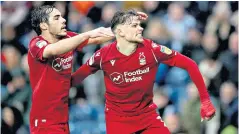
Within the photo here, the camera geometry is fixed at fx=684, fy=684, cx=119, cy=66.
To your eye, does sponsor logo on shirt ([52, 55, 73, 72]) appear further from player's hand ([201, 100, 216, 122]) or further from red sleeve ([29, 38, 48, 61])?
player's hand ([201, 100, 216, 122])

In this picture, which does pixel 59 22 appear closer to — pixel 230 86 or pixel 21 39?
pixel 21 39

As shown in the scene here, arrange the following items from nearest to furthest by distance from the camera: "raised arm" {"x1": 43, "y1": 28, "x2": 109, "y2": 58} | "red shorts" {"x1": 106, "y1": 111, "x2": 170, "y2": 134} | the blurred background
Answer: "raised arm" {"x1": 43, "y1": 28, "x2": 109, "y2": 58} < "red shorts" {"x1": 106, "y1": 111, "x2": 170, "y2": 134} < the blurred background

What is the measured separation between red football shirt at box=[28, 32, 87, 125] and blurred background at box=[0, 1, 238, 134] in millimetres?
2051

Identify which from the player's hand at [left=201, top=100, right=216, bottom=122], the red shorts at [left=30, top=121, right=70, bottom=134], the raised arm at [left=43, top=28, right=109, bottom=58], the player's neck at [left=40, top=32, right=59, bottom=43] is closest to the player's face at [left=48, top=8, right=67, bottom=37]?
the player's neck at [left=40, top=32, right=59, bottom=43]

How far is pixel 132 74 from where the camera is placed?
244 inches

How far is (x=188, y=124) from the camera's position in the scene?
820 cm

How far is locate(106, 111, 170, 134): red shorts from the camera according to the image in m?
6.18

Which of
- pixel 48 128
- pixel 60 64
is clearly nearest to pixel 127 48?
pixel 60 64

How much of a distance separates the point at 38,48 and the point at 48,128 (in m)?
0.75

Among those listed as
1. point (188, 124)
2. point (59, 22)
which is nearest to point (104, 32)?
point (59, 22)

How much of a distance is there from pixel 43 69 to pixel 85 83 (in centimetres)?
236

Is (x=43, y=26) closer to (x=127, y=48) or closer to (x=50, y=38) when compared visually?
(x=50, y=38)

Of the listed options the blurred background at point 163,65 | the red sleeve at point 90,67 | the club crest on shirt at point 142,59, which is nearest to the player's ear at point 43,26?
the red sleeve at point 90,67

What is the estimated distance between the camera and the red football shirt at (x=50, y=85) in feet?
20.3
